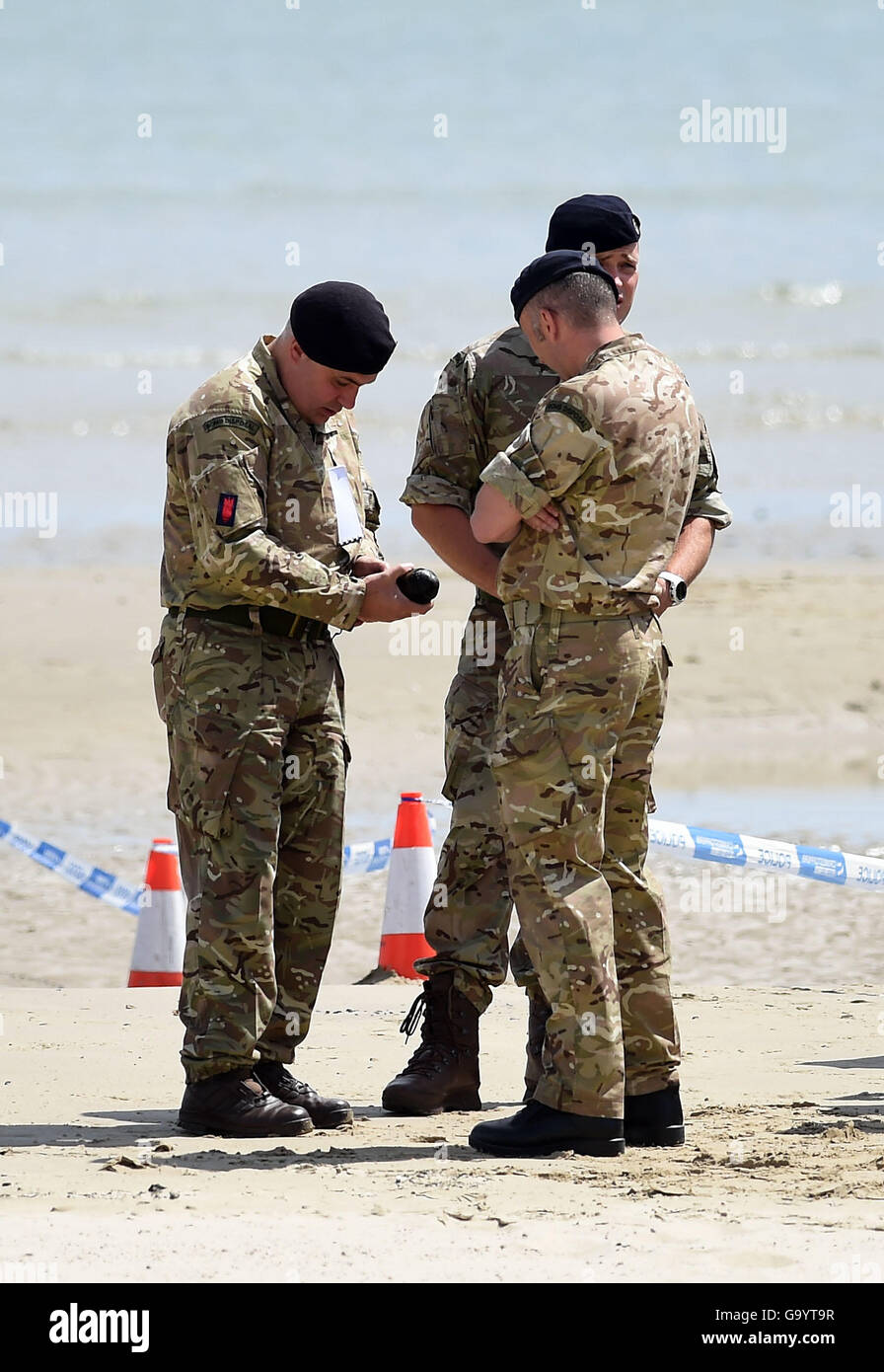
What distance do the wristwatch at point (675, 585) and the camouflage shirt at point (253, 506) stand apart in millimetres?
813

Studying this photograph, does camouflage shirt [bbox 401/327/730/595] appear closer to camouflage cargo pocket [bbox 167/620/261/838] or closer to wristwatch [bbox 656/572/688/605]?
wristwatch [bbox 656/572/688/605]

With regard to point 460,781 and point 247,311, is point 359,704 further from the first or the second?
point 247,311

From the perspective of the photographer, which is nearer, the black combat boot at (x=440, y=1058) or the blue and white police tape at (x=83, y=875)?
the black combat boot at (x=440, y=1058)

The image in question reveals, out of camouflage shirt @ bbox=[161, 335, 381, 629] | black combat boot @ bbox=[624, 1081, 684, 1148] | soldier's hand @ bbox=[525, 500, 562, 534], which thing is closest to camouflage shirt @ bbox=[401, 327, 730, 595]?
camouflage shirt @ bbox=[161, 335, 381, 629]

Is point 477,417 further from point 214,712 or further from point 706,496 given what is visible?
point 214,712

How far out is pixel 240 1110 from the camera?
539 cm

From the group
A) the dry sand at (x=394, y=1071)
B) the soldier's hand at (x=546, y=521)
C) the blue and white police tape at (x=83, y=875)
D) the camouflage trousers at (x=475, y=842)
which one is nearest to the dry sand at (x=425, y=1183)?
the dry sand at (x=394, y=1071)

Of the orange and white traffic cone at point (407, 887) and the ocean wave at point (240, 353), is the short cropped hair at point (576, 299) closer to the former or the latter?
the orange and white traffic cone at point (407, 887)

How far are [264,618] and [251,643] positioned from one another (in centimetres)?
8

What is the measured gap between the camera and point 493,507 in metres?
4.96

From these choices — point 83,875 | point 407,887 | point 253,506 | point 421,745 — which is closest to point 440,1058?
point 253,506

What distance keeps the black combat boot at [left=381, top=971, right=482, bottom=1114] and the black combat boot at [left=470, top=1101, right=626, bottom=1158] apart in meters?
0.76

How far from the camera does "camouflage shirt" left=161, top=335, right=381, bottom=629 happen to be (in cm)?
527

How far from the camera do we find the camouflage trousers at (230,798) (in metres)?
5.35
